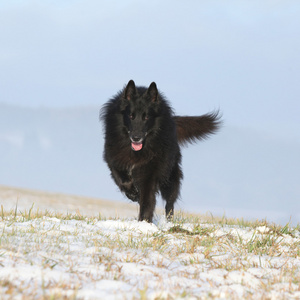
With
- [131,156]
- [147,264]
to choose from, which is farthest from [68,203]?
[147,264]

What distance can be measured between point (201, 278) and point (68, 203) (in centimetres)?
1945

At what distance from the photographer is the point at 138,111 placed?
7820 mm

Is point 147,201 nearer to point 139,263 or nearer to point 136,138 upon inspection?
point 136,138

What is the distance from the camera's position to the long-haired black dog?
25.8ft

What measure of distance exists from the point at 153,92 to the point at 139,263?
156 inches

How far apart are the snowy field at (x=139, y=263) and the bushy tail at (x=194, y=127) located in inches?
135

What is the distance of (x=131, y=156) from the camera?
8.27m

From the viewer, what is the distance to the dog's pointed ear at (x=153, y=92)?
7826mm

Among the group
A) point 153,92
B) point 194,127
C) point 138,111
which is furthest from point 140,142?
point 194,127

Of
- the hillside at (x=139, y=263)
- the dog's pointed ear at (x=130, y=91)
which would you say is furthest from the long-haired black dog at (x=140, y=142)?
the hillside at (x=139, y=263)

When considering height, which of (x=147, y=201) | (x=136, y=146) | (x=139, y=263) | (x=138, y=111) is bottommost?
(x=139, y=263)

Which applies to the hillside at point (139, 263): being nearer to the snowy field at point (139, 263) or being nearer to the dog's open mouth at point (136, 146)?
the snowy field at point (139, 263)

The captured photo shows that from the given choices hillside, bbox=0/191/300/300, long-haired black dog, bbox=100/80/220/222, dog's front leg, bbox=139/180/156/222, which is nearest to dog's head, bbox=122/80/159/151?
long-haired black dog, bbox=100/80/220/222

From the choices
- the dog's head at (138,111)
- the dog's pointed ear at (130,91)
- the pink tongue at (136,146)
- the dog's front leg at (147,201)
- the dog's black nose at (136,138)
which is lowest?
the dog's front leg at (147,201)
